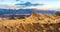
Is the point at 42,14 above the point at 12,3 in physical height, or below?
below

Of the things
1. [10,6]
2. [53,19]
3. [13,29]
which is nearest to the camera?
[13,29]

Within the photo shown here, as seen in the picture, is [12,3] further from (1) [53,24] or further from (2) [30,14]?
(1) [53,24]

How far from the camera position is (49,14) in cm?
372

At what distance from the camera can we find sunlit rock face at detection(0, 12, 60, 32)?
3.24m

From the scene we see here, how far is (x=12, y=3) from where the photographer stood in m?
3.75

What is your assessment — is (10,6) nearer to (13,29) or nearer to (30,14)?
(30,14)

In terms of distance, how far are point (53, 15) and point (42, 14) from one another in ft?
0.78

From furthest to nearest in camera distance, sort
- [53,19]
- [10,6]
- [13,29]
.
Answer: [10,6] < [53,19] < [13,29]

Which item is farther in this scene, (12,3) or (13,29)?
(12,3)

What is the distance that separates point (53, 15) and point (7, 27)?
1.05 metres

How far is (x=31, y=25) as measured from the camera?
3312mm

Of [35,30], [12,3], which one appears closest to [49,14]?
[35,30]

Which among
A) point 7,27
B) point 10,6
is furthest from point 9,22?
point 10,6

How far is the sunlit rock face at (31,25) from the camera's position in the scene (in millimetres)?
3236
